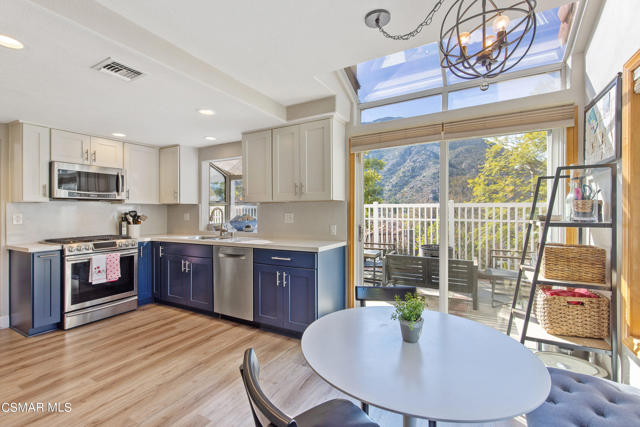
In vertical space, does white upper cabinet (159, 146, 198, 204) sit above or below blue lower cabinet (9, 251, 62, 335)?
above

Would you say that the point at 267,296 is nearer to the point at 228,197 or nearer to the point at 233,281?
the point at 233,281

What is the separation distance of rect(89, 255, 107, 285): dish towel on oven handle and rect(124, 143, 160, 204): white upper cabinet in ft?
3.23

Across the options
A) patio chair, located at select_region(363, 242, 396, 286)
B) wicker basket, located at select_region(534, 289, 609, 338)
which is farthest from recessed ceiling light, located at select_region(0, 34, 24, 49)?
wicker basket, located at select_region(534, 289, 609, 338)

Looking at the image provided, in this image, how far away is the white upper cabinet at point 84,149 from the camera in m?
3.29

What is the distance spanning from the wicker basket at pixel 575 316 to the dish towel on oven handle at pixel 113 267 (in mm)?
4111

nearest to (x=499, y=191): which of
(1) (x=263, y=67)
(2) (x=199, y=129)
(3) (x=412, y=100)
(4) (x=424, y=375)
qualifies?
(3) (x=412, y=100)

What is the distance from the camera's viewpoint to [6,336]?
293cm

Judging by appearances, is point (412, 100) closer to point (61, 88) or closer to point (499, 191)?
point (499, 191)

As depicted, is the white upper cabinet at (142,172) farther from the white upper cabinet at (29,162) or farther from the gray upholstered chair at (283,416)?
the gray upholstered chair at (283,416)

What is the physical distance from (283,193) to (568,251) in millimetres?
2482

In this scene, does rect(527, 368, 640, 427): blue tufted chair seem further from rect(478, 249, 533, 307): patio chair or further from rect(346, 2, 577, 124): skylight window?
rect(346, 2, 577, 124): skylight window

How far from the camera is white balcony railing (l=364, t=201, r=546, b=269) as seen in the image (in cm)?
246

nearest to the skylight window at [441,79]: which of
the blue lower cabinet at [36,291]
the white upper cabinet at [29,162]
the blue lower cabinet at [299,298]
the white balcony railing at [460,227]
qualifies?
the white balcony railing at [460,227]

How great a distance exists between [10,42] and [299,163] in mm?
2186
